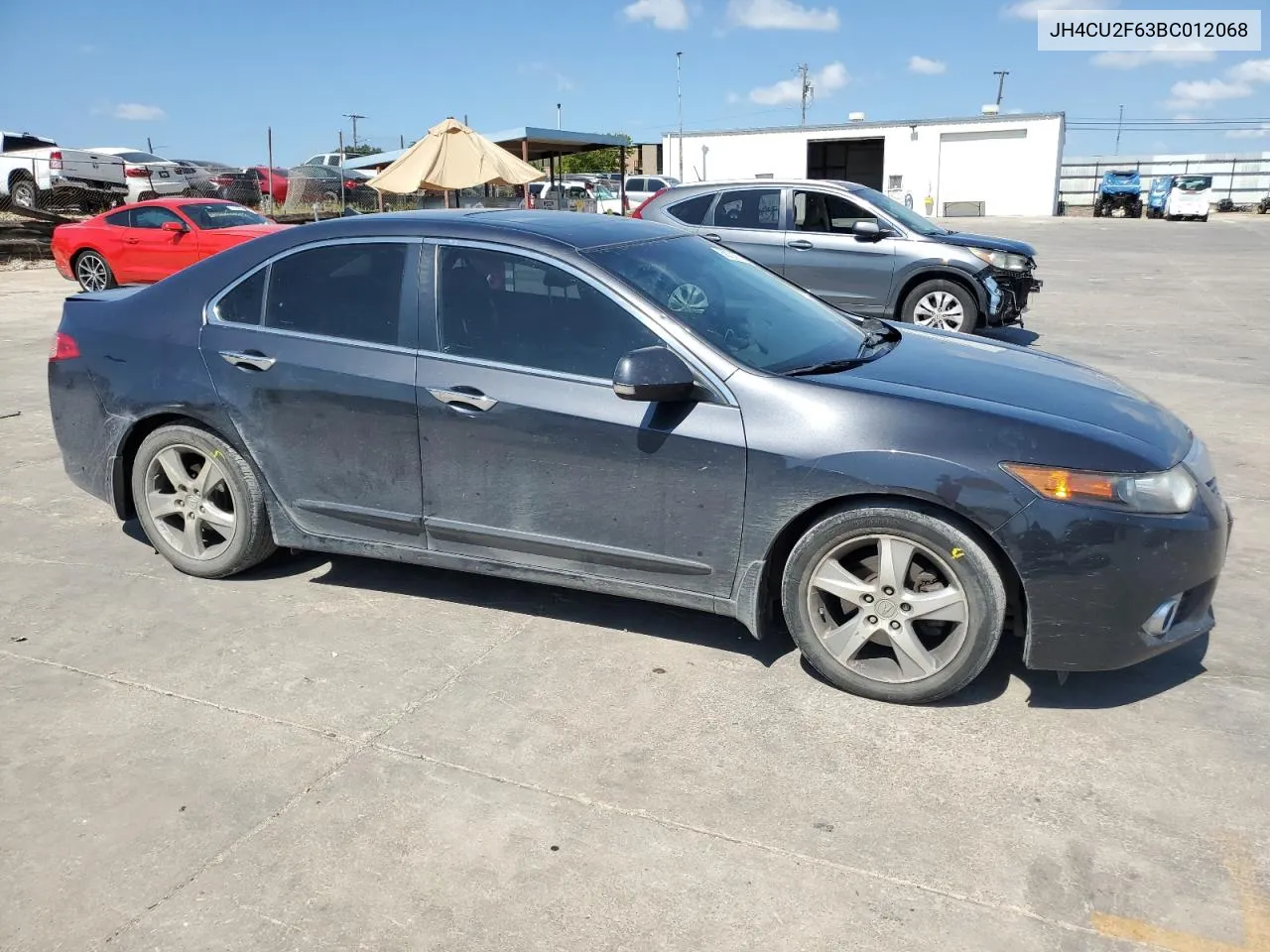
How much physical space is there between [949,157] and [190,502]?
4890 cm

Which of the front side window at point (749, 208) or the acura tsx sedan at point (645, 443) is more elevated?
the front side window at point (749, 208)

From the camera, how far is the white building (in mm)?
47188

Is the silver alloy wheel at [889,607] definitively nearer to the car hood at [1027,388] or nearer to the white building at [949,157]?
the car hood at [1027,388]

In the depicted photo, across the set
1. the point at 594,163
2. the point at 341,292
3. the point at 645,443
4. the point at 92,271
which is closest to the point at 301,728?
the point at 645,443

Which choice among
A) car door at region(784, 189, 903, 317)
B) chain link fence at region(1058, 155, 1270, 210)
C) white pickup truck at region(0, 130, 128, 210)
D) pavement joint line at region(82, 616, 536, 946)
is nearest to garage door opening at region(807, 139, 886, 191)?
chain link fence at region(1058, 155, 1270, 210)

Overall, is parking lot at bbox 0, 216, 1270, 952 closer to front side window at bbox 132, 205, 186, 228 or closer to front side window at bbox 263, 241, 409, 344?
front side window at bbox 263, 241, 409, 344

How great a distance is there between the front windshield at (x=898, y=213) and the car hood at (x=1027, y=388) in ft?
23.0

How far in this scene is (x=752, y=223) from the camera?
11.4 metres

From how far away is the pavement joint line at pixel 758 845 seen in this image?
2602mm

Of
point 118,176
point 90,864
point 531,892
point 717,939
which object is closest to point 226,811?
point 90,864

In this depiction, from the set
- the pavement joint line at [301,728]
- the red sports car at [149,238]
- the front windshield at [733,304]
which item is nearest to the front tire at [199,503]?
the pavement joint line at [301,728]

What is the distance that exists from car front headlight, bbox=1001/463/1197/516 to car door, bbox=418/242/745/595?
36.3 inches

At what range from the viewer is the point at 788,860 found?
2.81 m

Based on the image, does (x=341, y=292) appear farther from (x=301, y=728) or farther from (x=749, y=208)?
(x=749, y=208)
